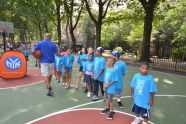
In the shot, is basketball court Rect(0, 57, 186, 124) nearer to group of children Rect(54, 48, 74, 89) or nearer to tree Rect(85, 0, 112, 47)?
group of children Rect(54, 48, 74, 89)

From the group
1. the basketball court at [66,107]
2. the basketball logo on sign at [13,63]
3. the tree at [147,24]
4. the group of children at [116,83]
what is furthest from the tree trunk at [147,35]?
the basketball logo on sign at [13,63]

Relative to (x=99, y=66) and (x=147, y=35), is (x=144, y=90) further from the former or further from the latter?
(x=147, y=35)

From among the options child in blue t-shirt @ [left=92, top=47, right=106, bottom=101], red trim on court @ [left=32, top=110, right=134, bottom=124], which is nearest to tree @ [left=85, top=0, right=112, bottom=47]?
child in blue t-shirt @ [left=92, top=47, right=106, bottom=101]

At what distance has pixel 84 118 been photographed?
4.06 meters

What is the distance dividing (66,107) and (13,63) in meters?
4.40

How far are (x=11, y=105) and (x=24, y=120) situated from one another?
1.14 metres

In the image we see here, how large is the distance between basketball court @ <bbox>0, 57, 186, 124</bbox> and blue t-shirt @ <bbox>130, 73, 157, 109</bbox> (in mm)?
819

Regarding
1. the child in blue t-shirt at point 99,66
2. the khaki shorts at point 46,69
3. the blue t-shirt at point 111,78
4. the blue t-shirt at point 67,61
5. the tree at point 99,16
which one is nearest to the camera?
the blue t-shirt at point 111,78

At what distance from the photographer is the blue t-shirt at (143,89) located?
3.28 meters

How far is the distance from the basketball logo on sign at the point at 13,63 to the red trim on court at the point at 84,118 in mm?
4653

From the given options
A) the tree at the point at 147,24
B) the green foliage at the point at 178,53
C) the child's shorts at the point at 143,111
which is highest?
the tree at the point at 147,24

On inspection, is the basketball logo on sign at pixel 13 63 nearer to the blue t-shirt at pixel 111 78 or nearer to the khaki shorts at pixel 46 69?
the khaki shorts at pixel 46 69

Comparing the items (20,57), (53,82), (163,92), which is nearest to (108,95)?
(163,92)

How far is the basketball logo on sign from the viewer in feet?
25.2
